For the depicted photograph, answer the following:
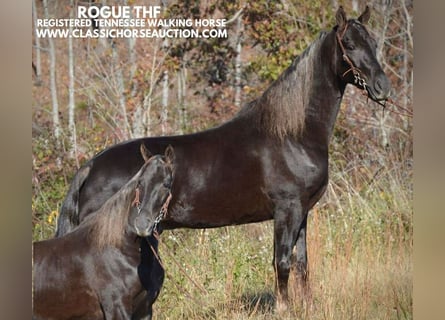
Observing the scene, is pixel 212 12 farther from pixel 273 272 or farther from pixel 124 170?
pixel 273 272

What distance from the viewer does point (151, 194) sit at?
4453mm

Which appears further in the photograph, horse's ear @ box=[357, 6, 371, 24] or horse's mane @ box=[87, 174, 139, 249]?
horse's ear @ box=[357, 6, 371, 24]

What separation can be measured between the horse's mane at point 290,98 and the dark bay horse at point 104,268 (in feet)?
3.98

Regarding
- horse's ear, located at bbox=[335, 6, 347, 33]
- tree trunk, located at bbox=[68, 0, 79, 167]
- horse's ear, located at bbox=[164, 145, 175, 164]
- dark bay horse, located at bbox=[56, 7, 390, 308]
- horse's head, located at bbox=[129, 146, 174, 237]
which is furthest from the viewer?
tree trunk, located at bbox=[68, 0, 79, 167]

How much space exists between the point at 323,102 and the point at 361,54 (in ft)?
1.47

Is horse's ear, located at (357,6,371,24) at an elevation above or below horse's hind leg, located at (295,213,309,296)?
above

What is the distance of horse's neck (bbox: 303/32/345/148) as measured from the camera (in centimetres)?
552

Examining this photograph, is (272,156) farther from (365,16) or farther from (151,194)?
(151,194)

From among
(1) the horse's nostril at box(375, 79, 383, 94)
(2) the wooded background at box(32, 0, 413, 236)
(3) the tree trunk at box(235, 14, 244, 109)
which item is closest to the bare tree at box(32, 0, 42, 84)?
(2) the wooded background at box(32, 0, 413, 236)

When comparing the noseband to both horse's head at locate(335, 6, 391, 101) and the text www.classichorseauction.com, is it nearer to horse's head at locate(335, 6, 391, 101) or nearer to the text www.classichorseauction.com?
horse's head at locate(335, 6, 391, 101)

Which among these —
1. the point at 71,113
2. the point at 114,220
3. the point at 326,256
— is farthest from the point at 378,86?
the point at 71,113

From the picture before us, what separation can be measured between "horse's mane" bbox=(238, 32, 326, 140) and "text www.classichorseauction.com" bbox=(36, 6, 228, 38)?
2.08ft
